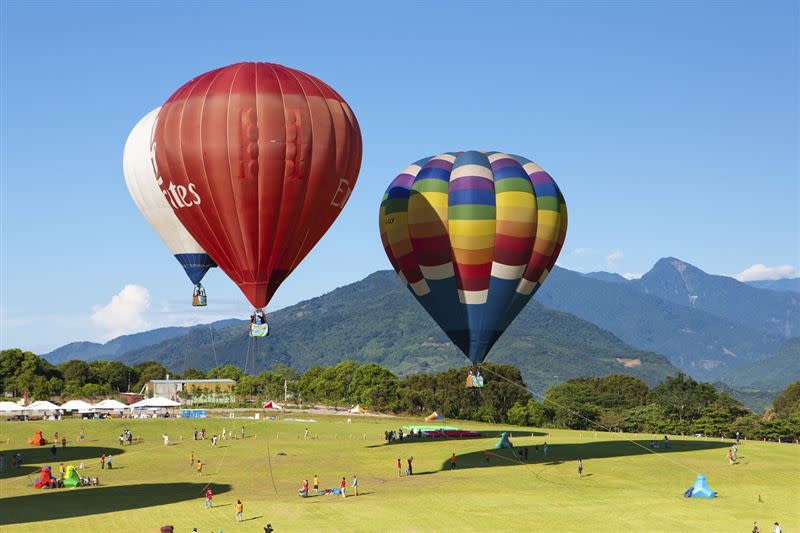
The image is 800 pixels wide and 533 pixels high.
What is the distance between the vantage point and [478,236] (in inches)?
2894

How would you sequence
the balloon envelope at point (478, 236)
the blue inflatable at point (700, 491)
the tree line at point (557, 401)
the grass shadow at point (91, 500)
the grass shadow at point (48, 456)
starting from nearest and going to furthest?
the grass shadow at point (91, 500)
the blue inflatable at point (700, 491)
the balloon envelope at point (478, 236)
the grass shadow at point (48, 456)
the tree line at point (557, 401)

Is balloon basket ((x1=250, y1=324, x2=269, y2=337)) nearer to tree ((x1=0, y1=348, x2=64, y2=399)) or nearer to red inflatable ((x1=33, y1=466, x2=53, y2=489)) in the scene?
red inflatable ((x1=33, y1=466, x2=53, y2=489))

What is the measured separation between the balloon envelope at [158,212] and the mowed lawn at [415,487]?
16.8 m

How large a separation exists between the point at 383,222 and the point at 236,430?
48153 millimetres

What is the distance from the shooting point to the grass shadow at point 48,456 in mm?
86581

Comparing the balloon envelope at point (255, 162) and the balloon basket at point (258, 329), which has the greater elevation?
the balloon envelope at point (255, 162)

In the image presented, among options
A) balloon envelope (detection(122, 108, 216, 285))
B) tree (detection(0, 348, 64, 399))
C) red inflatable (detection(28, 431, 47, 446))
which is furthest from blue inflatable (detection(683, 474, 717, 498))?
tree (detection(0, 348, 64, 399))

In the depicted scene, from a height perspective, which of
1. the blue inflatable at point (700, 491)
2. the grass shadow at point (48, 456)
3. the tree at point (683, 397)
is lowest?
the blue inflatable at point (700, 491)

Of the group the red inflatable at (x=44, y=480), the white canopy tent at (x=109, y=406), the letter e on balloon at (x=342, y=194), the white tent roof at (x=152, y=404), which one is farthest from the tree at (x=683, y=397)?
the red inflatable at (x=44, y=480)

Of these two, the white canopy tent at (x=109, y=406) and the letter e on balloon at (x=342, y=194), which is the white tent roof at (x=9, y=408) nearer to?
the white canopy tent at (x=109, y=406)

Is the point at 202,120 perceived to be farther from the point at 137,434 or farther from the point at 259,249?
the point at 137,434

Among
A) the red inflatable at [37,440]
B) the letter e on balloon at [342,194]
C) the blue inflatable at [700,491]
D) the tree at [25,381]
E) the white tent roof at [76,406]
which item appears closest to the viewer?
the letter e on balloon at [342,194]

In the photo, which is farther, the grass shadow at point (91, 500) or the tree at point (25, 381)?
the tree at point (25, 381)

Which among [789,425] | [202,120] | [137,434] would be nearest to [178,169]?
[202,120]
